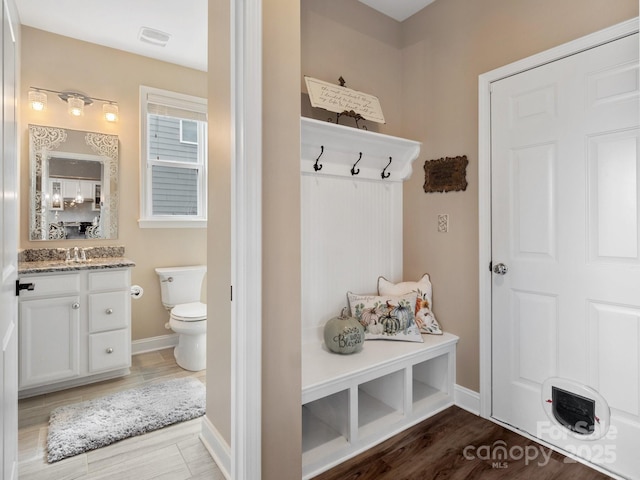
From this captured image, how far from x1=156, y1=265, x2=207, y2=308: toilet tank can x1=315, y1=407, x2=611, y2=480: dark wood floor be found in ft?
7.02

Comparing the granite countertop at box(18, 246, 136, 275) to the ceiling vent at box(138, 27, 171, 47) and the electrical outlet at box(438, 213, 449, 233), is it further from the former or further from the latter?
the electrical outlet at box(438, 213, 449, 233)

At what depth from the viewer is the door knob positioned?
204 cm

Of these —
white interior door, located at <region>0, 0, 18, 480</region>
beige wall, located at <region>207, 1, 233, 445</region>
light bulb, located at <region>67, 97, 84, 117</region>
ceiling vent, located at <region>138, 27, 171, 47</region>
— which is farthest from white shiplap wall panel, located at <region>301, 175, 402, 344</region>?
light bulb, located at <region>67, 97, 84, 117</region>

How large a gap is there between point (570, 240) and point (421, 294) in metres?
0.92

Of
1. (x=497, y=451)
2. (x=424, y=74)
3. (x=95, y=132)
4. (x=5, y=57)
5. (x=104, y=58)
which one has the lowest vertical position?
(x=497, y=451)

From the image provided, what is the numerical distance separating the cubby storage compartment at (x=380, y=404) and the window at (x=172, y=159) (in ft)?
7.47

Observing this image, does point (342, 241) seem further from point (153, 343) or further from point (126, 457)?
point (153, 343)

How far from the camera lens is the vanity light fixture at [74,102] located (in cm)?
275

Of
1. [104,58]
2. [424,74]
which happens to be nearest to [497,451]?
[424,74]

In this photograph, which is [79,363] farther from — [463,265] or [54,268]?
[463,265]

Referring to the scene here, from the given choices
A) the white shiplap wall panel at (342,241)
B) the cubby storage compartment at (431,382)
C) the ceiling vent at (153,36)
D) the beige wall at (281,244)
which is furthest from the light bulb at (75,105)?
the cubby storage compartment at (431,382)

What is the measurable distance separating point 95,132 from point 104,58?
65 centimetres

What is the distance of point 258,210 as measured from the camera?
132cm

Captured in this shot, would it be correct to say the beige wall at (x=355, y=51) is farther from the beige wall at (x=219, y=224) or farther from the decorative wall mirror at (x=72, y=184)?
the decorative wall mirror at (x=72, y=184)
